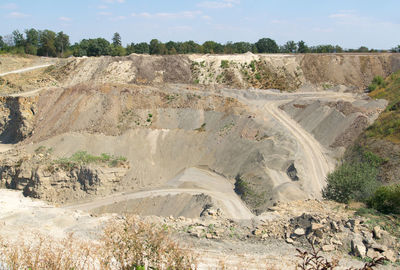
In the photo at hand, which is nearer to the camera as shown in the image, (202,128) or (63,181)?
(63,181)

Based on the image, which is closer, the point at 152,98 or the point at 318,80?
the point at 152,98

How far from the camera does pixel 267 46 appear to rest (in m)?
83.1

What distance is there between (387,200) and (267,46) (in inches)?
2524

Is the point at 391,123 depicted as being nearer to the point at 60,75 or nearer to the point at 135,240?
the point at 135,240

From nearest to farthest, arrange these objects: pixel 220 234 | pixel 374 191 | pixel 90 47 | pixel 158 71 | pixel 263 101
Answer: pixel 220 234 < pixel 374 191 < pixel 263 101 < pixel 158 71 < pixel 90 47

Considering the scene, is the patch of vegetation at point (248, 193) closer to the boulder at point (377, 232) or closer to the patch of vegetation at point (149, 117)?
the boulder at point (377, 232)

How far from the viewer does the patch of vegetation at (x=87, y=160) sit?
3472 centimetres

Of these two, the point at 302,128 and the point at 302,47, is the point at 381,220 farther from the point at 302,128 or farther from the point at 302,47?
the point at 302,47

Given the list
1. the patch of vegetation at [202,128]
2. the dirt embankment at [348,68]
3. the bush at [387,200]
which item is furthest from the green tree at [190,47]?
the bush at [387,200]

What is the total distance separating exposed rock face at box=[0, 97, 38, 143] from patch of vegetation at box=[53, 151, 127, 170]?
13151 millimetres

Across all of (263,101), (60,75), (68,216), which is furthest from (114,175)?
(60,75)

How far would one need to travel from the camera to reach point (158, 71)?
54.5 metres

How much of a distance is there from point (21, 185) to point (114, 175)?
9.06 m

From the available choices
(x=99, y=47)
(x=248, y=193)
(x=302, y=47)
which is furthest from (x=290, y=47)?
(x=248, y=193)
